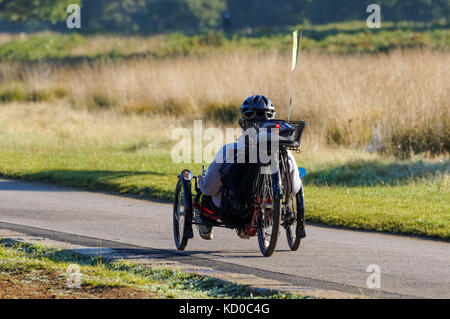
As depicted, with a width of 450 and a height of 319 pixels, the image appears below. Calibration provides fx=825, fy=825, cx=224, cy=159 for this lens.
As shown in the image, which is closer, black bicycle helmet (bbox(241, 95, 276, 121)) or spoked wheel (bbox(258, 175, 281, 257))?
spoked wheel (bbox(258, 175, 281, 257))

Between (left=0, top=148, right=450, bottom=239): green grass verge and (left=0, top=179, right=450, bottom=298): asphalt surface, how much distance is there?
1.92 feet

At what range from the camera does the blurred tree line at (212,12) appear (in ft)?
202

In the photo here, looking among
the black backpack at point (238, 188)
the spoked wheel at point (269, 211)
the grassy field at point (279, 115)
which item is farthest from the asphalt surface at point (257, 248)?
the grassy field at point (279, 115)

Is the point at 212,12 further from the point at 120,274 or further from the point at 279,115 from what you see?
the point at 120,274

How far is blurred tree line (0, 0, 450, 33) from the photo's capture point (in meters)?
61.4

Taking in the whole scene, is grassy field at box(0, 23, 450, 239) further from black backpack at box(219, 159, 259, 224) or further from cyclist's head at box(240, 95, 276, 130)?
cyclist's head at box(240, 95, 276, 130)

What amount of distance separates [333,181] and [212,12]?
74264mm

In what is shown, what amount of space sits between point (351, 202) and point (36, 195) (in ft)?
16.1

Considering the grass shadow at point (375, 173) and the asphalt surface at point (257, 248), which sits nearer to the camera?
the asphalt surface at point (257, 248)

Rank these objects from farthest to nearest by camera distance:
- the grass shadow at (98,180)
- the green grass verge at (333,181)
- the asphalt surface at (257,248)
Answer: the grass shadow at (98,180)
the green grass verge at (333,181)
the asphalt surface at (257,248)

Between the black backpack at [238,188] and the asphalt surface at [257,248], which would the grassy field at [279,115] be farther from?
the black backpack at [238,188]

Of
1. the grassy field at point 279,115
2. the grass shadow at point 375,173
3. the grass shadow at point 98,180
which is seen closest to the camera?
the grassy field at point 279,115

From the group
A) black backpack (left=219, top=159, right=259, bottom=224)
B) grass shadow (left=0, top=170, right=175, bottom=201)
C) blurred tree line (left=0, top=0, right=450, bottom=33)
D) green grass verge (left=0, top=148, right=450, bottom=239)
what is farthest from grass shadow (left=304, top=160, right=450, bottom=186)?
blurred tree line (left=0, top=0, right=450, bottom=33)

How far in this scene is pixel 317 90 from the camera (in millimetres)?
18984
